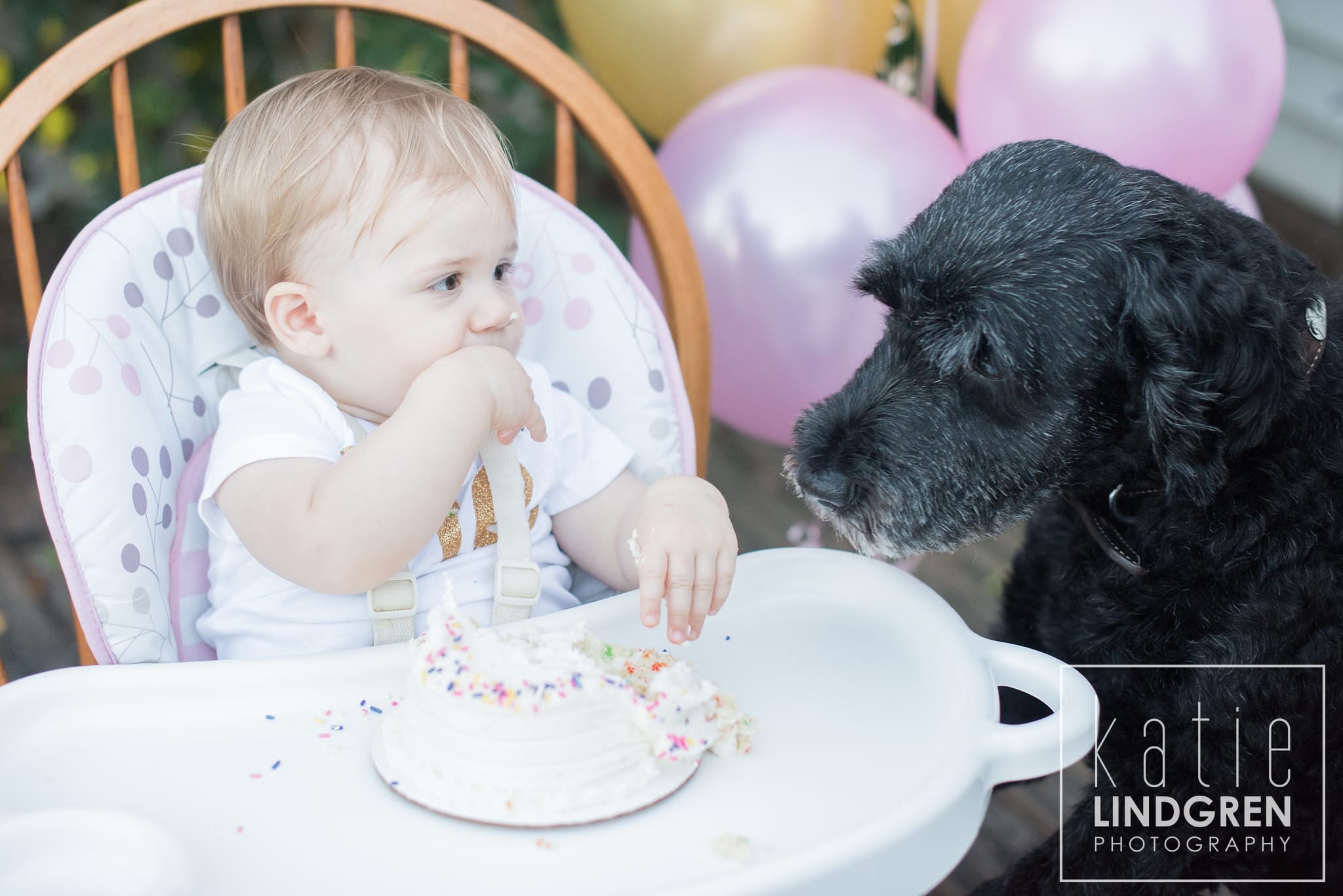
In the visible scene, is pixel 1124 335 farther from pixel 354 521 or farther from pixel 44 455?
pixel 44 455

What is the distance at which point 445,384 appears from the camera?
3.06ft

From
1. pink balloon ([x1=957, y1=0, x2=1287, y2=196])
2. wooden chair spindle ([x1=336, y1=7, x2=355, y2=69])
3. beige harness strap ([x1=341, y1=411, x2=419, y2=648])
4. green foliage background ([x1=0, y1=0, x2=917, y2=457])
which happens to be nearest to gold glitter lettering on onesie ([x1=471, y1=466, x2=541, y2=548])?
beige harness strap ([x1=341, y1=411, x2=419, y2=648])

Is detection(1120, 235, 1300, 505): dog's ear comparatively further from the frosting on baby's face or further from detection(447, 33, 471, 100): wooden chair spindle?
detection(447, 33, 471, 100): wooden chair spindle

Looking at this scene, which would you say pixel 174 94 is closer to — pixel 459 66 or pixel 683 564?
pixel 459 66

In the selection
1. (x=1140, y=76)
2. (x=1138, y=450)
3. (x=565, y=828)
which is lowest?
(x=565, y=828)

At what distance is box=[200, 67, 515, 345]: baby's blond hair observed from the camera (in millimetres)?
969

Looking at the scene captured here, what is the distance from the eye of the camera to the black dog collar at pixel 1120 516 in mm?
934

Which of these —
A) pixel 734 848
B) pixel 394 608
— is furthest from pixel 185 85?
pixel 734 848

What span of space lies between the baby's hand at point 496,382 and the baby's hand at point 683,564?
137 millimetres

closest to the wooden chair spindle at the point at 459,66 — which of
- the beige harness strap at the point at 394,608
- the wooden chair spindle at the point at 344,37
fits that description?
the wooden chair spindle at the point at 344,37

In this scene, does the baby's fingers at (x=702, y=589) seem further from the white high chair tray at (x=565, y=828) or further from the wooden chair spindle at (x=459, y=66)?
the wooden chair spindle at (x=459, y=66)

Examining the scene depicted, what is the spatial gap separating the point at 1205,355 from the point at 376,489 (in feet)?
2.12

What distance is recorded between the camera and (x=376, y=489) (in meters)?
0.89

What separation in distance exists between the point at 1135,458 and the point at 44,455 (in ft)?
3.00
